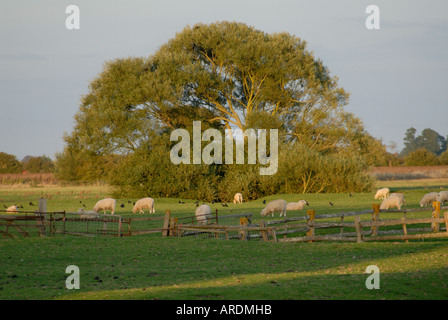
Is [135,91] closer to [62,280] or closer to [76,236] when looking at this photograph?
[76,236]

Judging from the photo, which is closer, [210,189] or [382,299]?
[382,299]

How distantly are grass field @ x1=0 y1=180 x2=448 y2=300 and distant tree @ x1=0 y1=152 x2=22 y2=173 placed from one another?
86.6m

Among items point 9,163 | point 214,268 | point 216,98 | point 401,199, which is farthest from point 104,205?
point 9,163

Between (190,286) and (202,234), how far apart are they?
1303 cm

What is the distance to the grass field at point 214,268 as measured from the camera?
11.6 meters

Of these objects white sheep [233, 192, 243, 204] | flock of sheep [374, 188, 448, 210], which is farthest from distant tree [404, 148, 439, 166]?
flock of sheep [374, 188, 448, 210]

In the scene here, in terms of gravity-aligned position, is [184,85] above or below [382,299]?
above

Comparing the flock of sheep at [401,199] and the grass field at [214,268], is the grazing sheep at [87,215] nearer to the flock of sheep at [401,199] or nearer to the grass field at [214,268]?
the grass field at [214,268]

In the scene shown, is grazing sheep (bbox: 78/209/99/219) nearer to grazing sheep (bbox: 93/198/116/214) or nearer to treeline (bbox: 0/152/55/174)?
grazing sheep (bbox: 93/198/116/214)

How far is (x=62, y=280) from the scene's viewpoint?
45.1 ft

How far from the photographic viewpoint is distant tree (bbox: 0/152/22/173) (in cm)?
10139

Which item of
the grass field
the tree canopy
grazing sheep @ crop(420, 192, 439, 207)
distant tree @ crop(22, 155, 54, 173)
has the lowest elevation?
the grass field

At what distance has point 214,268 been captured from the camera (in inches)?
621

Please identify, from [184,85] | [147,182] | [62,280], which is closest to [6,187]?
[147,182]
